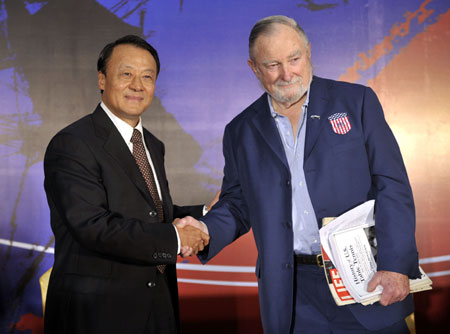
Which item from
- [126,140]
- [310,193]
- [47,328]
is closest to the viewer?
[310,193]

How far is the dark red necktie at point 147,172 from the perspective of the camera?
8.18ft

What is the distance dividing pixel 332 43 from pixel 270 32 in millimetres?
1486

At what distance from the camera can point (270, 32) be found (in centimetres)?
237

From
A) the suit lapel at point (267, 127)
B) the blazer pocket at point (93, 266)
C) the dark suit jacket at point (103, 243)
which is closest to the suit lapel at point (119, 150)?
the dark suit jacket at point (103, 243)

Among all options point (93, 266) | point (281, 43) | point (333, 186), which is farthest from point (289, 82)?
point (93, 266)

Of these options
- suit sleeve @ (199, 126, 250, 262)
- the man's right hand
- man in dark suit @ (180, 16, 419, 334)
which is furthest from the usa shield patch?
the man's right hand

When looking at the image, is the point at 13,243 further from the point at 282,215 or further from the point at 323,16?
the point at 323,16

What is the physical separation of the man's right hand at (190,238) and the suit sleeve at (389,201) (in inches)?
37.2

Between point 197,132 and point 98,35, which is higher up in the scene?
point 98,35

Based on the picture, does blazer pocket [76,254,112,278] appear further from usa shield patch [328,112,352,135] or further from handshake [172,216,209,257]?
usa shield patch [328,112,352,135]

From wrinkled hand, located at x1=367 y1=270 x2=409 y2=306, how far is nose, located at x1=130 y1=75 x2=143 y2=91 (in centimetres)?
157

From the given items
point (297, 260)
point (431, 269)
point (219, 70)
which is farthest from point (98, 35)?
point (431, 269)

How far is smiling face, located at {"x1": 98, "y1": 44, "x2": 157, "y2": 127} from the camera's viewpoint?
263cm

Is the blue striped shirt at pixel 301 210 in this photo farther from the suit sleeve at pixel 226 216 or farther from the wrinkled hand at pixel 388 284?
the suit sleeve at pixel 226 216
